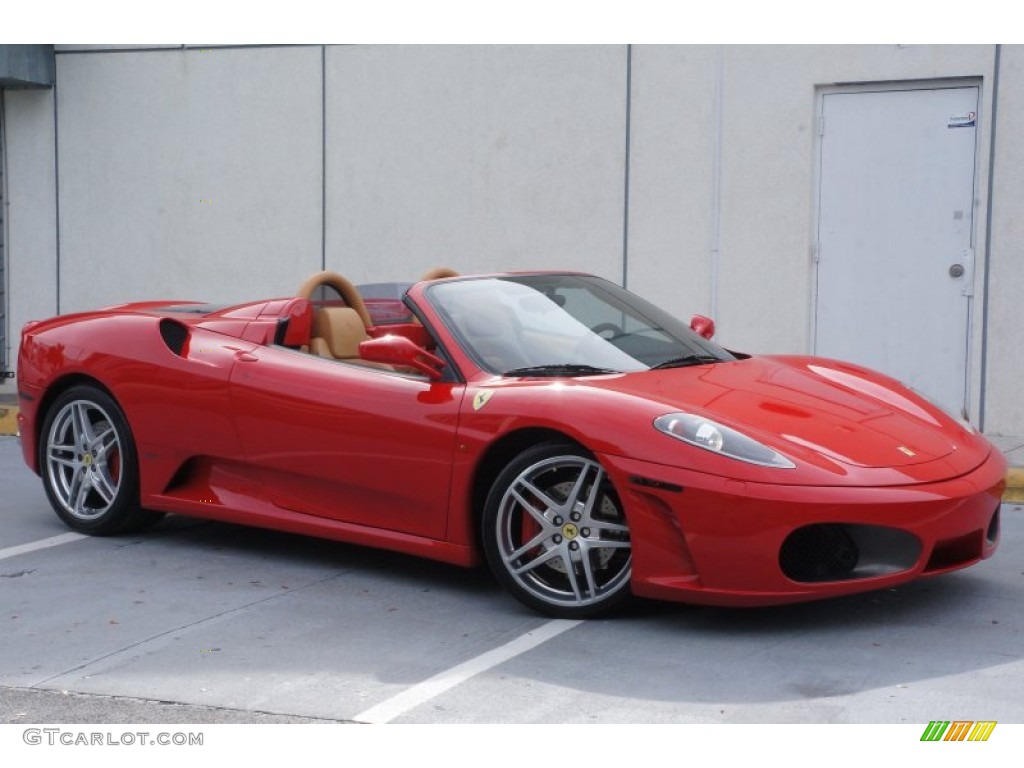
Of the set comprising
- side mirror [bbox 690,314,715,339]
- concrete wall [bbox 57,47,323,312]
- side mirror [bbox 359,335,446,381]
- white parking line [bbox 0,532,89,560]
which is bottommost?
white parking line [bbox 0,532,89,560]

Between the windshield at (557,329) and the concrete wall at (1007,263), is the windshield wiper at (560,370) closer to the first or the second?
the windshield at (557,329)

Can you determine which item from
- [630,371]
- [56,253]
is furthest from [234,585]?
[56,253]

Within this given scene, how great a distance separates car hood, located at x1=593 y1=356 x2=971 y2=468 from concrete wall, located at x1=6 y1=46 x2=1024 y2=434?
4.39 meters

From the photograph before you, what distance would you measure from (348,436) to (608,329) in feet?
3.72

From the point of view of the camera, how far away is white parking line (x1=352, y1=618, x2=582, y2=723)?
4.30 m

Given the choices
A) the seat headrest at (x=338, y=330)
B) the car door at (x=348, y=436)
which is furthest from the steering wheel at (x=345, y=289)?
the car door at (x=348, y=436)

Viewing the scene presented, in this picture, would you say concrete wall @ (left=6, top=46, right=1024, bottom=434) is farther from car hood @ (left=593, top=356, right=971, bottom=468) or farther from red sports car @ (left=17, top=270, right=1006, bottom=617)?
car hood @ (left=593, top=356, right=971, bottom=468)

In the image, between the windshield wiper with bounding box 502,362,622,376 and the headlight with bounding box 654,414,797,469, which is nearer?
the headlight with bounding box 654,414,797,469

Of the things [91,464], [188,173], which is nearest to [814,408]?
[91,464]

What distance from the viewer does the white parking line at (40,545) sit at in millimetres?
6609

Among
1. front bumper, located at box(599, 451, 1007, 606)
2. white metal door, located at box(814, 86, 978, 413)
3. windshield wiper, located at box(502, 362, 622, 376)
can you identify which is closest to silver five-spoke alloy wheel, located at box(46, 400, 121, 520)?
windshield wiper, located at box(502, 362, 622, 376)

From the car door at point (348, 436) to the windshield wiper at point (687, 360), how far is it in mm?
840

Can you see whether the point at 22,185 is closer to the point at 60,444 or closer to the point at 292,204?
the point at 292,204
